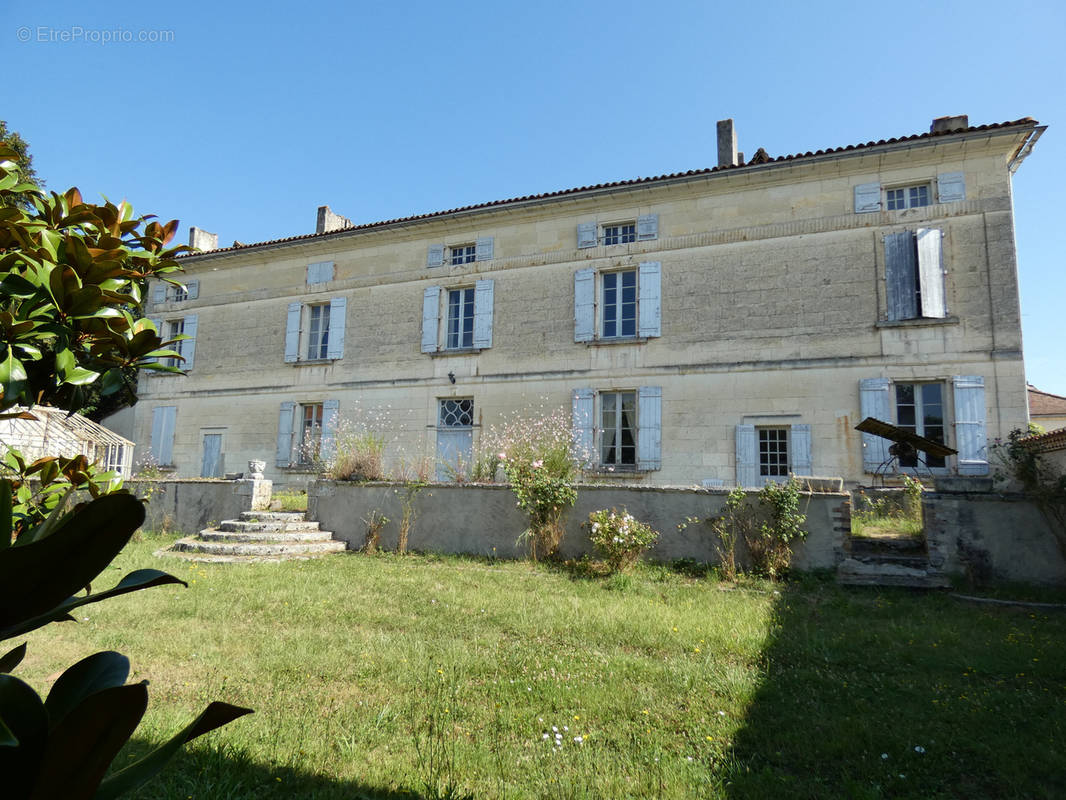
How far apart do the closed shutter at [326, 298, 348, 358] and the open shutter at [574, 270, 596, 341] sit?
18.9 ft

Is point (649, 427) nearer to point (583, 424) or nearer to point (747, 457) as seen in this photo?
point (583, 424)

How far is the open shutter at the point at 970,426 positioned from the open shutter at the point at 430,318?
933 centimetres

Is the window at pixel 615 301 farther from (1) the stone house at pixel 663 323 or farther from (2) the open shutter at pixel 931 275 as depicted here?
(2) the open shutter at pixel 931 275

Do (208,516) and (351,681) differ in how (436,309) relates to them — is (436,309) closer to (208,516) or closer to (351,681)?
(208,516)

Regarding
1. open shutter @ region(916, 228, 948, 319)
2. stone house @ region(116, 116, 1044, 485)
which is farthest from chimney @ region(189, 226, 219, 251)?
open shutter @ region(916, 228, 948, 319)

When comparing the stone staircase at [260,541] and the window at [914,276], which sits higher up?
the window at [914,276]

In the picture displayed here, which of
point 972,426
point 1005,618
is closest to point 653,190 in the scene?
point 972,426

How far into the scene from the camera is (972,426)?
9844 millimetres

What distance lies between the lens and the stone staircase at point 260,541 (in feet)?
26.3

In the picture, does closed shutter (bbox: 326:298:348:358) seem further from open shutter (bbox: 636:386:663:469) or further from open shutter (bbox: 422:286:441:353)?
open shutter (bbox: 636:386:663:469)

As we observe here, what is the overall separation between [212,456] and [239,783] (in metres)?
14.4

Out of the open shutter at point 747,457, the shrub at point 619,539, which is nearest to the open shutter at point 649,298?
the open shutter at point 747,457

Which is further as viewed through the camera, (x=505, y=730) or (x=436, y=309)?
(x=436, y=309)

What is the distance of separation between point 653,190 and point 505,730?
11469 mm
